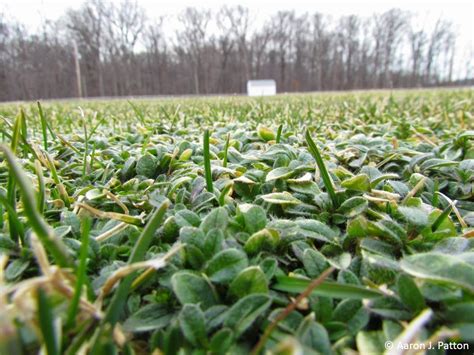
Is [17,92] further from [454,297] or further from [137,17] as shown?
[454,297]

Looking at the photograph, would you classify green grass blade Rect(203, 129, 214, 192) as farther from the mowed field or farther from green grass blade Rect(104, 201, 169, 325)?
green grass blade Rect(104, 201, 169, 325)

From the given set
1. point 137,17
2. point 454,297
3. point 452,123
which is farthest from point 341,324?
point 137,17

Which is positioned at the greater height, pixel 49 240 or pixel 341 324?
pixel 49 240

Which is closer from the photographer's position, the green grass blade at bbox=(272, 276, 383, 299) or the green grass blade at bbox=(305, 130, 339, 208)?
the green grass blade at bbox=(272, 276, 383, 299)

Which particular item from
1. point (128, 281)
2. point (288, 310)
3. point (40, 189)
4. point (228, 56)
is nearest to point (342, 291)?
point (288, 310)

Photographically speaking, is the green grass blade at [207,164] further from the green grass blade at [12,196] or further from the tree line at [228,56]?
the tree line at [228,56]

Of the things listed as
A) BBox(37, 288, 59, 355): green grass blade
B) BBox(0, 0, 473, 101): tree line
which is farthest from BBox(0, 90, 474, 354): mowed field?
BBox(0, 0, 473, 101): tree line

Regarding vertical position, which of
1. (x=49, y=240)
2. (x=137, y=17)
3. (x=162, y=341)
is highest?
(x=137, y=17)
